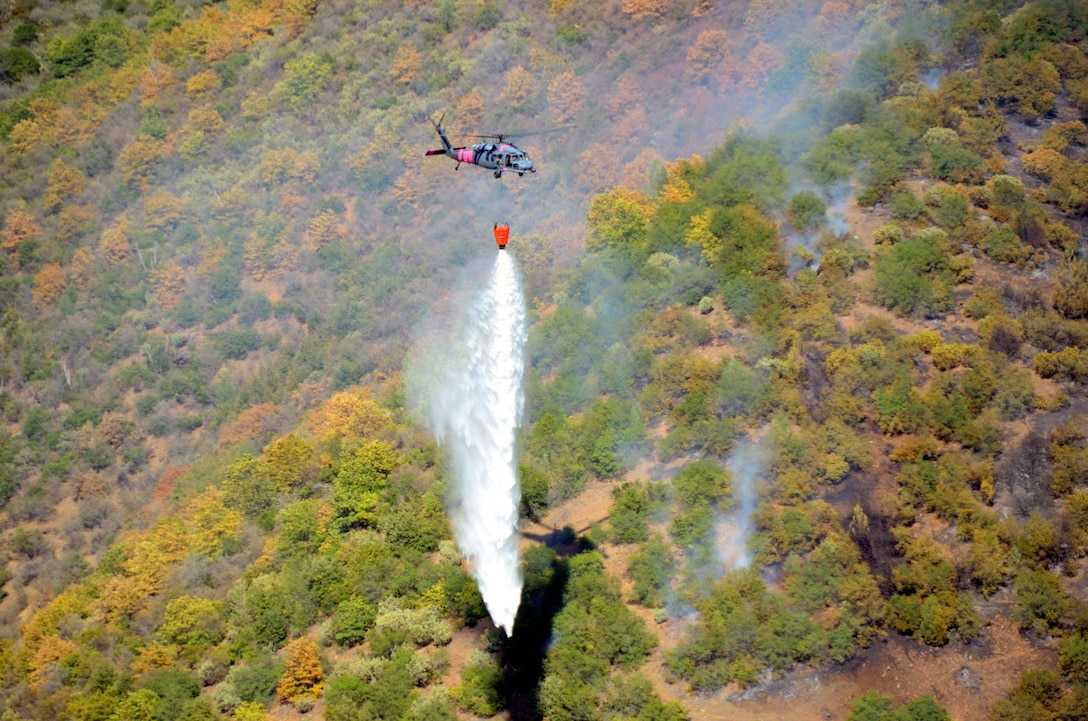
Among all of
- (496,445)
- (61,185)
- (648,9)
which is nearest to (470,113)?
(648,9)

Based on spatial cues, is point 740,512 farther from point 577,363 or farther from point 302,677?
point 302,677

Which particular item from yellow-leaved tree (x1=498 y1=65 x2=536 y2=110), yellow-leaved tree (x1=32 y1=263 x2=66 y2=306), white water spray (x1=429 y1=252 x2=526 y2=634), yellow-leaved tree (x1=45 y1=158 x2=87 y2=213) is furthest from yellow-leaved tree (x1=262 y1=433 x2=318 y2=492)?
yellow-leaved tree (x1=45 y1=158 x2=87 y2=213)

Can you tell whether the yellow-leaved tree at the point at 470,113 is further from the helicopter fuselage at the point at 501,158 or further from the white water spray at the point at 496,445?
the white water spray at the point at 496,445

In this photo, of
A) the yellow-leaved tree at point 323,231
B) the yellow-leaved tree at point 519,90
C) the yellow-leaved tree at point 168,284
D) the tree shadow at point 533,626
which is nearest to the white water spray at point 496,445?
the tree shadow at point 533,626

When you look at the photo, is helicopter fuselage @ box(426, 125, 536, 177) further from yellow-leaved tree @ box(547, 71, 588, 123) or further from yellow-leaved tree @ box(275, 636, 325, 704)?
yellow-leaved tree @ box(547, 71, 588, 123)

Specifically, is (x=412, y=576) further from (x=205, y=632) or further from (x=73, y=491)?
(x=73, y=491)
